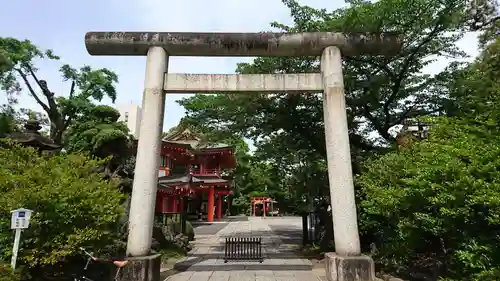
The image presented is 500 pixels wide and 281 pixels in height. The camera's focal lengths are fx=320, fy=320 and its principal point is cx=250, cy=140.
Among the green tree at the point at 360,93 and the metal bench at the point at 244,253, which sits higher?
the green tree at the point at 360,93

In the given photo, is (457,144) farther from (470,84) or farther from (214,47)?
(214,47)

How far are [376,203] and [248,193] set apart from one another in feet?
145

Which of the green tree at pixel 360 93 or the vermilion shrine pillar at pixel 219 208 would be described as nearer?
the green tree at pixel 360 93

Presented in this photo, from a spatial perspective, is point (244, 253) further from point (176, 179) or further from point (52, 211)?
point (176, 179)

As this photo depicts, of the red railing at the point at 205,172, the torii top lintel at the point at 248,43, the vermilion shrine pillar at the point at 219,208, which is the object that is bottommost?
the vermilion shrine pillar at the point at 219,208

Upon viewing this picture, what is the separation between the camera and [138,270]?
23.3 feet

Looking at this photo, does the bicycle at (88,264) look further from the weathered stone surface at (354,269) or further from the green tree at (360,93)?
the green tree at (360,93)

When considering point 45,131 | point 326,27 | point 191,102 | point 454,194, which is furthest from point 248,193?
point 454,194

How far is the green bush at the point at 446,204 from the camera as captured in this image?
5035 millimetres

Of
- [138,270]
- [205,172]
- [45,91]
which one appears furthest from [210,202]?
[138,270]

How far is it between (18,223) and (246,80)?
5833 millimetres

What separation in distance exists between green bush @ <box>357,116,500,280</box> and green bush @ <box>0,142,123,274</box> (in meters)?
6.43

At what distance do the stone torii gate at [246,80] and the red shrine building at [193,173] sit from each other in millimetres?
→ 11957

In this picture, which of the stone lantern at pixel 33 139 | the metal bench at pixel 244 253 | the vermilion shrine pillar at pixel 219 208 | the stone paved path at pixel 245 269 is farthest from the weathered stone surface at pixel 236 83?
the vermilion shrine pillar at pixel 219 208
